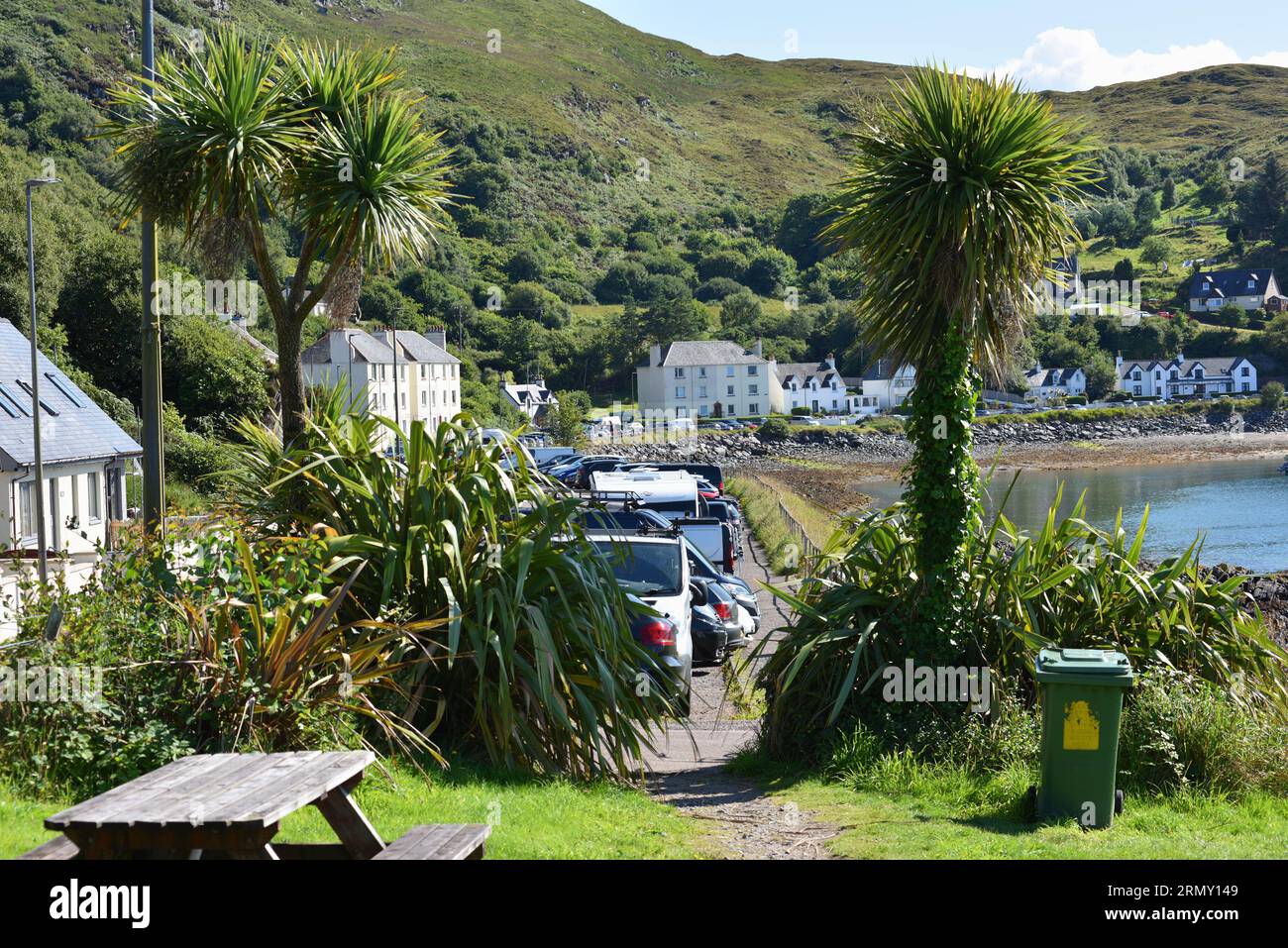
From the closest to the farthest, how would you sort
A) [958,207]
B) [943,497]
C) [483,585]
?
[483,585] → [943,497] → [958,207]

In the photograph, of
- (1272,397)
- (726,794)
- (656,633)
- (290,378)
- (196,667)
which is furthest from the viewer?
(1272,397)

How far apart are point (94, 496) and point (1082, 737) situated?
38.2 m

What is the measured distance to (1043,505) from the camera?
70500 mm

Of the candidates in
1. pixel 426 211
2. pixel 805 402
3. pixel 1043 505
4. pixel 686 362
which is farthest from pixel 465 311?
pixel 426 211

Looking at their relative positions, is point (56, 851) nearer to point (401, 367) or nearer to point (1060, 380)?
point (401, 367)

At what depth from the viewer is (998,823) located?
7.91 m

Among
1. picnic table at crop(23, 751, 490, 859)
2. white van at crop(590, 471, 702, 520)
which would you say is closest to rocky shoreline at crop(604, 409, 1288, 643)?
white van at crop(590, 471, 702, 520)

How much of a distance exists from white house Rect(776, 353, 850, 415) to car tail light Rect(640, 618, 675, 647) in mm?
137211

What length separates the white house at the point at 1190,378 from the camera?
14738cm

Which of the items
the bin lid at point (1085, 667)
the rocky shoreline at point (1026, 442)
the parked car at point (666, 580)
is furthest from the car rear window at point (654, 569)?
the rocky shoreline at point (1026, 442)

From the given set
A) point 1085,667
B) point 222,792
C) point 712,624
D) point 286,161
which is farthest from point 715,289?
point 222,792

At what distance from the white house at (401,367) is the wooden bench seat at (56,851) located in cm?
Answer: 6466

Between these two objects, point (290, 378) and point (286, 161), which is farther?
point (290, 378)
